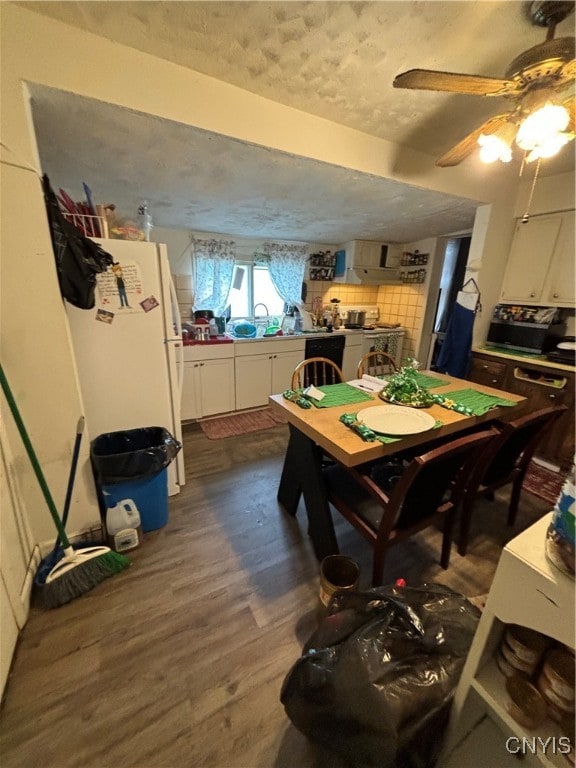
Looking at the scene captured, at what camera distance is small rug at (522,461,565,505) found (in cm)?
226

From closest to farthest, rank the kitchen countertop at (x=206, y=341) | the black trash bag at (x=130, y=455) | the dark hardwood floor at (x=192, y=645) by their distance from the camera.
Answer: the dark hardwood floor at (x=192, y=645) → the black trash bag at (x=130, y=455) → the kitchen countertop at (x=206, y=341)

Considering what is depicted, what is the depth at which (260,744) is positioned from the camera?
99cm

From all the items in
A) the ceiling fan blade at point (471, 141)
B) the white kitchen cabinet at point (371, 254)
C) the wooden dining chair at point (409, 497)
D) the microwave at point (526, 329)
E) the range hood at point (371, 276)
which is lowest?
the wooden dining chair at point (409, 497)

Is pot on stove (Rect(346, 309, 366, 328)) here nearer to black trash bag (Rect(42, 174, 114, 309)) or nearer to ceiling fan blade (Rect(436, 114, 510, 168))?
ceiling fan blade (Rect(436, 114, 510, 168))

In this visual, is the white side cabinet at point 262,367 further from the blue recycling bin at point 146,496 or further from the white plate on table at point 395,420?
the white plate on table at point 395,420

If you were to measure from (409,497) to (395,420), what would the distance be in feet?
1.24

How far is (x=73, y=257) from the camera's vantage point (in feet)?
4.52

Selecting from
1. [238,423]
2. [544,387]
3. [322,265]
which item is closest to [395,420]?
[544,387]

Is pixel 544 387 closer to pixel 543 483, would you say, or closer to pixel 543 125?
pixel 543 483

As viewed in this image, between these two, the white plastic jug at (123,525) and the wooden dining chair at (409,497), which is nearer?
the wooden dining chair at (409,497)

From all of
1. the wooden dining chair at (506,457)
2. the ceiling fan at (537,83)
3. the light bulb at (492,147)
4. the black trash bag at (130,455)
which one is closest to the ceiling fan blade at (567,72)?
the ceiling fan at (537,83)

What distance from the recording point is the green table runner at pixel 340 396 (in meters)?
1.69

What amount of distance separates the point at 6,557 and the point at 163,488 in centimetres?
71

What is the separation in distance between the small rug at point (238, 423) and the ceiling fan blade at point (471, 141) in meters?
2.52
